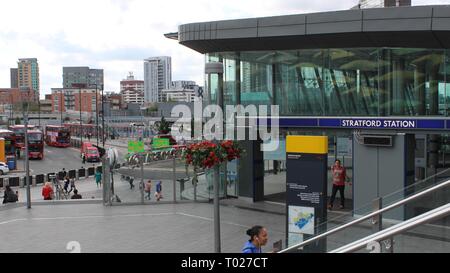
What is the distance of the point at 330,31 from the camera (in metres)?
15.7

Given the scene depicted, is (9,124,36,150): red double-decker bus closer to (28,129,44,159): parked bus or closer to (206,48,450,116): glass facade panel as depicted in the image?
(28,129,44,159): parked bus

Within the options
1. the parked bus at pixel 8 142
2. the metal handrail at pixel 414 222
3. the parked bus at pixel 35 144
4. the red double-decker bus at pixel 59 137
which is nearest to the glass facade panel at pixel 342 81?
the metal handrail at pixel 414 222

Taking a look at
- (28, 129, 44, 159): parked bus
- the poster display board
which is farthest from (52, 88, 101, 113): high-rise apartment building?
the poster display board

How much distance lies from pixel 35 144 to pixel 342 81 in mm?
46674

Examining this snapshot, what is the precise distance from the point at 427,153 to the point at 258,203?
34.8ft

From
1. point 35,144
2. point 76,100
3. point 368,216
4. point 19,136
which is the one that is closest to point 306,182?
point 368,216

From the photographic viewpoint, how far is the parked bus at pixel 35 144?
55562 millimetres

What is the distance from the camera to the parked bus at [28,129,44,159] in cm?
5556

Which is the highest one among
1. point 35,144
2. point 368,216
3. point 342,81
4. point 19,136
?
point 342,81

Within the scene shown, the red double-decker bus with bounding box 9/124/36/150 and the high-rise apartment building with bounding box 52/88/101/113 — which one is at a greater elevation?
the high-rise apartment building with bounding box 52/88/101/113

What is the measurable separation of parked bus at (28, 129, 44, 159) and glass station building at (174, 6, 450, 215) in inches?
1594

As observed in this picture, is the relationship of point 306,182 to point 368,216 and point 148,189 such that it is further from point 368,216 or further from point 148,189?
point 148,189

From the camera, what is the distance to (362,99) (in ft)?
53.0
